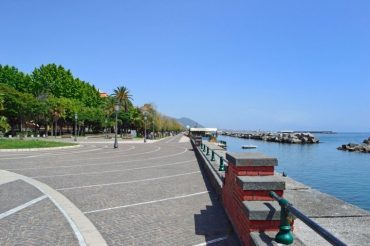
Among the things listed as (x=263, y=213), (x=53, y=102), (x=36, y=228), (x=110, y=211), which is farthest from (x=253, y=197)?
(x=53, y=102)

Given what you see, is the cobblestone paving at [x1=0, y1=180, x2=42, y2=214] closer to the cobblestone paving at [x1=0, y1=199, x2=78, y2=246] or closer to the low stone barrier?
the cobblestone paving at [x1=0, y1=199, x2=78, y2=246]

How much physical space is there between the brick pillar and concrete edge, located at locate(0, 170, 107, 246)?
247 centimetres

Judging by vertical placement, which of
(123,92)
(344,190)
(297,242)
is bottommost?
(344,190)

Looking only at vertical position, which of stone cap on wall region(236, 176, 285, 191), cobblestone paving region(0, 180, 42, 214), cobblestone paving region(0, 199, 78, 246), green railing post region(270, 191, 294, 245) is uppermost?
stone cap on wall region(236, 176, 285, 191)

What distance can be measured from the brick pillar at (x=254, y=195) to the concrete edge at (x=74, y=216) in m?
2.47

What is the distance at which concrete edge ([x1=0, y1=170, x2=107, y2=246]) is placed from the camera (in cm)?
735

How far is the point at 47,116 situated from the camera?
247 ft

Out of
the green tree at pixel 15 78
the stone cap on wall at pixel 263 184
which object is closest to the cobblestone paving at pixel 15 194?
the stone cap on wall at pixel 263 184

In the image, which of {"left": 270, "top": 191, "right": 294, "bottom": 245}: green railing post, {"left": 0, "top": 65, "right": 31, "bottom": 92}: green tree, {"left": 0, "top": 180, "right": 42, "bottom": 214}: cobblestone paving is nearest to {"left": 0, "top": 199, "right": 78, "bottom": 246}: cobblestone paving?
{"left": 0, "top": 180, "right": 42, "bottom": 214}: cobblestone paving

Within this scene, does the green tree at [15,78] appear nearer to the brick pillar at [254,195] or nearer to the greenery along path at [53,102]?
the greenery along path at [53,102]

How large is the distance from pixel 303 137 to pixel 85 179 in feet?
316

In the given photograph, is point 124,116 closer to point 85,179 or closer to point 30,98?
point 30,98

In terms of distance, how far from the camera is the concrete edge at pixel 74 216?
7.35 metres

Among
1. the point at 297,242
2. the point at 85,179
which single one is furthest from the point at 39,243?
the point at 85,179
